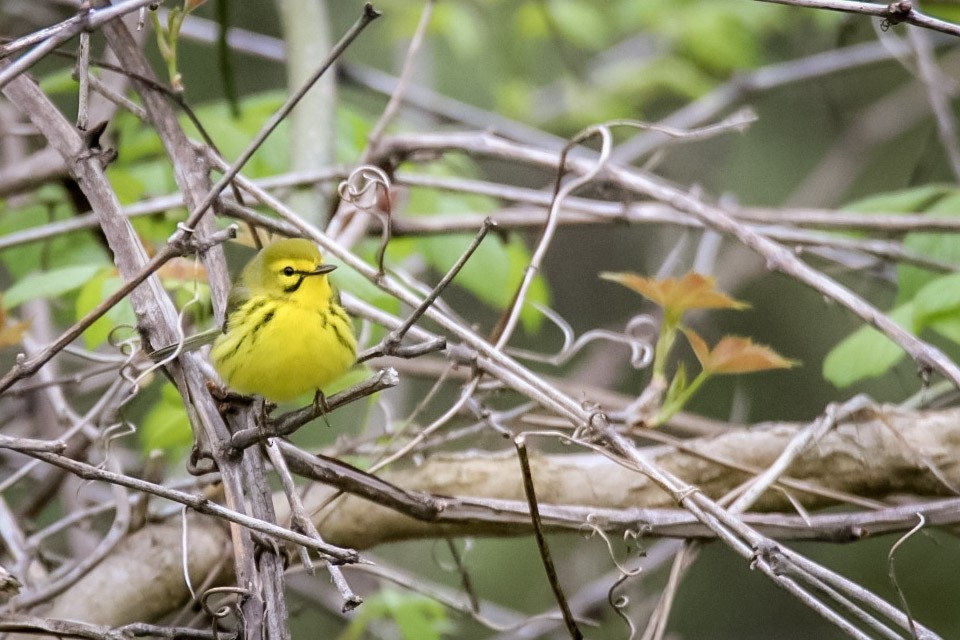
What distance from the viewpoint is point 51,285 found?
1.84m

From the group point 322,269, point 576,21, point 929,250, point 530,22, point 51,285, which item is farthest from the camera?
point 530,22

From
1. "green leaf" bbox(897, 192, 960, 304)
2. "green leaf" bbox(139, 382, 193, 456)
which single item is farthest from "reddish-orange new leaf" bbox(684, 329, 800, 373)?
"green leaf" bbox(139, 382, 193, 456)

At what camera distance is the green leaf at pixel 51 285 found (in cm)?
182

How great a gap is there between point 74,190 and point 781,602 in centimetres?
488

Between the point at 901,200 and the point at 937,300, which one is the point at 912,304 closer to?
the point at 937,300

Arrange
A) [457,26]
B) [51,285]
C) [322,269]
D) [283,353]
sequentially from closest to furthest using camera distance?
[283,353] → [322,269] → [51,285] → [457,26]

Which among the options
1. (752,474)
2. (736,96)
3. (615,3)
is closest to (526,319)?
(752,474)

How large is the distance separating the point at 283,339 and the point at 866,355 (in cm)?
105

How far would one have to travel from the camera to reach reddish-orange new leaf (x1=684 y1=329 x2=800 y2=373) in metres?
1.72

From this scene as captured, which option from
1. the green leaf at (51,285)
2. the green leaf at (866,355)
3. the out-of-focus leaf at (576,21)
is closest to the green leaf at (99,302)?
the green leaf at (51,285)

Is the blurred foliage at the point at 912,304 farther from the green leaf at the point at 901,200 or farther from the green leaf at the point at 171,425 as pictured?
the green leaf at the point at 171,425

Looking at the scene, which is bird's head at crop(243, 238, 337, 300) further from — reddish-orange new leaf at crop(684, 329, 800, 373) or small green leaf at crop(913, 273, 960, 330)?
small green leaf at crop(913, 273, 960, 330)

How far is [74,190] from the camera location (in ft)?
7.89

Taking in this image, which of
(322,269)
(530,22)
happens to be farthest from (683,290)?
(530,22)
